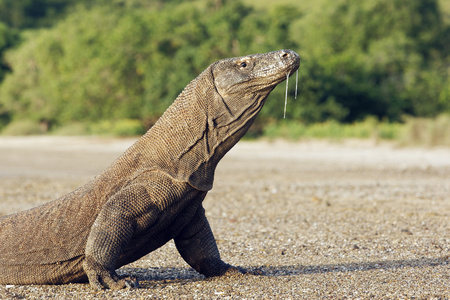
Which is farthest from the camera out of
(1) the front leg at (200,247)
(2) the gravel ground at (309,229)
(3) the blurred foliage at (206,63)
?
(3) the blurred foliage at (206,63)

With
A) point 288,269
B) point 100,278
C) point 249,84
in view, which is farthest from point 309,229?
point 100,278

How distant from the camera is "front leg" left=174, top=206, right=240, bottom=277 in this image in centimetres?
589

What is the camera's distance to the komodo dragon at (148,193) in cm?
525

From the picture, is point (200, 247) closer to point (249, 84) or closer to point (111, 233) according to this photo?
point (111, 233)

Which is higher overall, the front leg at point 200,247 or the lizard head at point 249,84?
the lizard head at point 249,84

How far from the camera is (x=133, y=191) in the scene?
17.3 ft

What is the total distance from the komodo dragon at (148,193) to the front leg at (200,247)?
25 centimetres

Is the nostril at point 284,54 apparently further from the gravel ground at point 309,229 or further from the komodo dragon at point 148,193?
the gravel ground at point 309,229

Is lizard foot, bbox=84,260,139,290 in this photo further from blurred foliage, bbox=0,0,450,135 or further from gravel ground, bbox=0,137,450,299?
blurred foliage, bbox=0,0,450,135

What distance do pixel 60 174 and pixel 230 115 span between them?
49.5 feet

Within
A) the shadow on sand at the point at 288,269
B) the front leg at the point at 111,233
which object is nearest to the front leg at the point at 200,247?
the shadow on sand at the point at 288,269

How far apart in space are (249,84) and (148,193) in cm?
123

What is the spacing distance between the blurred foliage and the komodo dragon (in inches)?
1265

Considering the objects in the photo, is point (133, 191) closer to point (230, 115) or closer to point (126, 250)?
point (126, 250)
